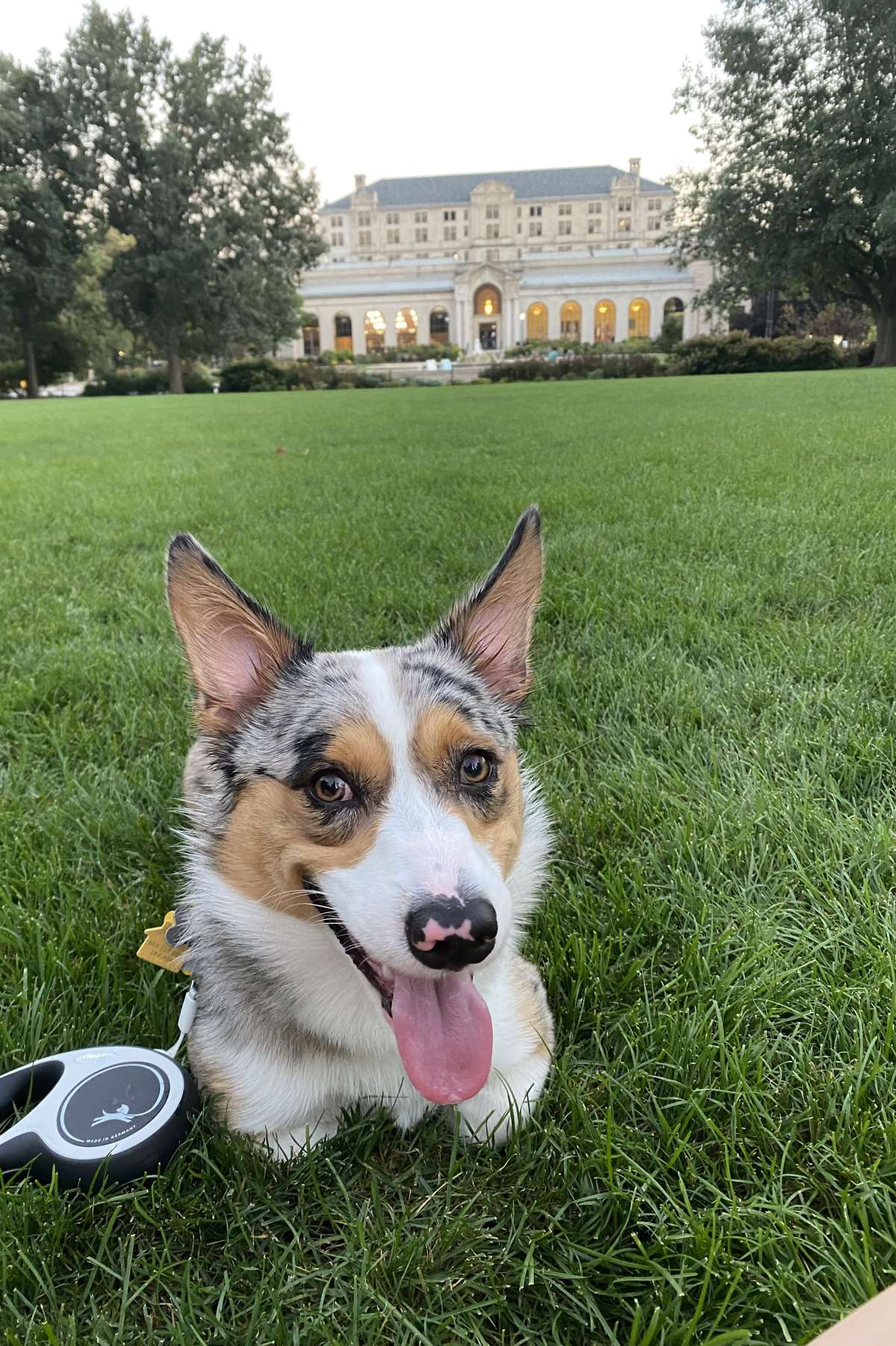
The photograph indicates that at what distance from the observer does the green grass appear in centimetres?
146

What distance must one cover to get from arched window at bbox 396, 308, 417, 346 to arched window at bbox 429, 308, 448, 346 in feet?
6.78

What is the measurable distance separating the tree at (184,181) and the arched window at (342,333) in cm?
5529

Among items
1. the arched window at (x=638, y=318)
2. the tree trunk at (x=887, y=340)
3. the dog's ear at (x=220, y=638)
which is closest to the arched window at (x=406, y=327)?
the arched window at (x=638, y=318)

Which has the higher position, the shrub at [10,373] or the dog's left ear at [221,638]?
the shrub at [10,373]

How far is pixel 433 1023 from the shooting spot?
172 cm

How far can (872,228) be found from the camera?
112ft

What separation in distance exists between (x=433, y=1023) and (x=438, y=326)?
361 ft

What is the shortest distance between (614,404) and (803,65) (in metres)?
28.4

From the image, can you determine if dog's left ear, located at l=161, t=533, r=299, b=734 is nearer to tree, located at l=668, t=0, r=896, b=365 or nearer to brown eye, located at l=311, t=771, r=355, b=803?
brown eye, located at l=311, t=771, r=355, b=803

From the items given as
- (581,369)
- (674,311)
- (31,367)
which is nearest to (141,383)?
(31,367)

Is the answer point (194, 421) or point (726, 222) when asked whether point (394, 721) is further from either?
point (726, 222)

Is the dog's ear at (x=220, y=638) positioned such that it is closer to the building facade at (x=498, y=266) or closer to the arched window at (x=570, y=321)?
the building facade at (x=498, y=266)

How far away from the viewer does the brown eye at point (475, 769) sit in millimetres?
1923

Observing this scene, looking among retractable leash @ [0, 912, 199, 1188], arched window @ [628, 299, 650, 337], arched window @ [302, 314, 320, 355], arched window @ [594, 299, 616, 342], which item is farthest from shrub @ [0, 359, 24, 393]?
arched window @ [628, 299, 650, 337]
